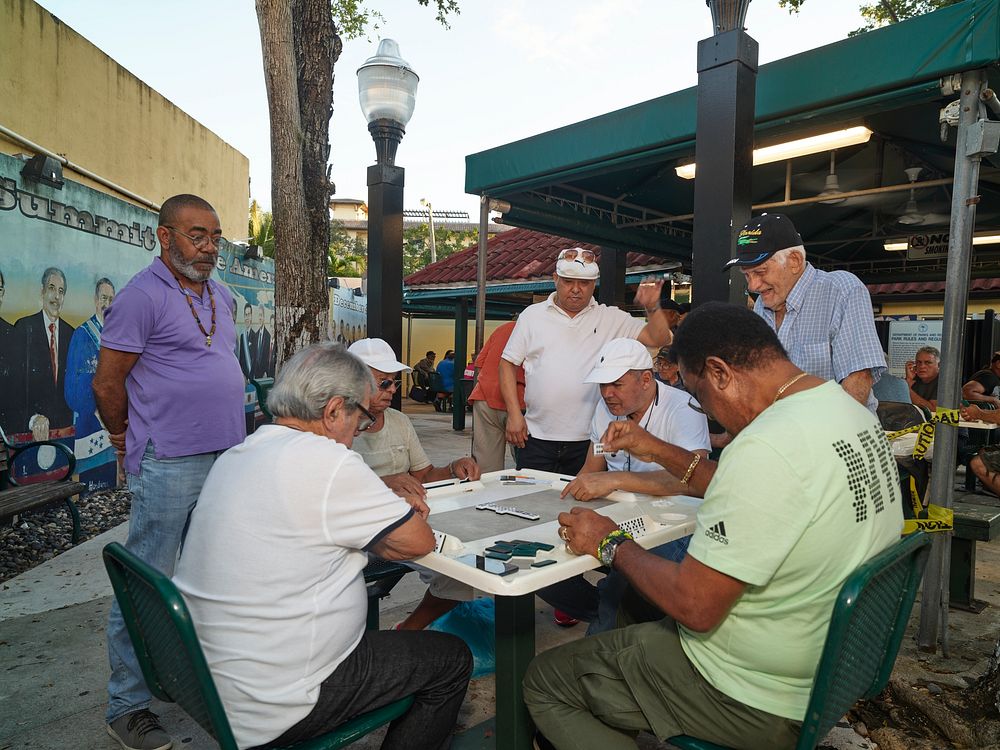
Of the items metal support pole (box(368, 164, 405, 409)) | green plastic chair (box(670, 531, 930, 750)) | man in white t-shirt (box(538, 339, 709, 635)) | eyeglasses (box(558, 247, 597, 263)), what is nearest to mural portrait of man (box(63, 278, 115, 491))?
metal support pole (box(368, 164, 405, 409))

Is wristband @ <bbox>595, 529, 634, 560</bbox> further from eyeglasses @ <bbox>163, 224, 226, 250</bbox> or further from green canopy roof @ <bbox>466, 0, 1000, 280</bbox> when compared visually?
green canopy roof @ <bbox>466, 0, 1000, 280</bbox>

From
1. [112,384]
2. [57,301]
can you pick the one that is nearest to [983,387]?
[112,384]

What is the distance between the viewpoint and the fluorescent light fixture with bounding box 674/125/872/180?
4664mm

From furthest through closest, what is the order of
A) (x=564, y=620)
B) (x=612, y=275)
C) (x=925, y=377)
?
1. (x=612, y=275)
2. (x=925, y=377)
3. (x=564, y=620)

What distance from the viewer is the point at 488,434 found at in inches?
185

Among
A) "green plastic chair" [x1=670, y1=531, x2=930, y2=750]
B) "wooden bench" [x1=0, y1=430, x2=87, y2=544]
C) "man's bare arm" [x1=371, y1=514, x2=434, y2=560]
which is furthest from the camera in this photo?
"wooden bench" [x1=0, y1=430, x2=87, y2=544]

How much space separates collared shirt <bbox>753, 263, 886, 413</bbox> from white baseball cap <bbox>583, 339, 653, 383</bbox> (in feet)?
1.69

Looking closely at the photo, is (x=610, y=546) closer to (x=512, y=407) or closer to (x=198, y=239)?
(x=198, y=239)

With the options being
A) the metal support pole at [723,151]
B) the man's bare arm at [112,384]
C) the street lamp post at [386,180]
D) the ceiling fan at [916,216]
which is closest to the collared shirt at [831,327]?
the metal support pole at [723,151]

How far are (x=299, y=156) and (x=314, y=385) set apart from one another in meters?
2.65

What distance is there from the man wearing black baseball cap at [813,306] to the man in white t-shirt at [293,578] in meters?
1.90

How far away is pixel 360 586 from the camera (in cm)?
183

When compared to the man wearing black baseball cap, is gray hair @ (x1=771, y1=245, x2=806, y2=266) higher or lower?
higher

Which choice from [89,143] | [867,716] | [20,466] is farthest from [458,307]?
[867,716]
